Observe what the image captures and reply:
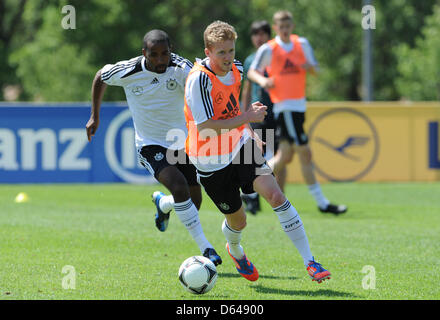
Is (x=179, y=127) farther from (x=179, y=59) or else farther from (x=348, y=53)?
(x=348, y=53)

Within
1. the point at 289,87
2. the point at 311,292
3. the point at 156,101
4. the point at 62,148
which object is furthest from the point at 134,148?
the point at 311,292

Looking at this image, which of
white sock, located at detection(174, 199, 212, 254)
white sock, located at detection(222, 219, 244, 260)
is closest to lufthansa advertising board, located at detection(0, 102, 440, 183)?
white sock, located at detection(174, 199, 212, 254)

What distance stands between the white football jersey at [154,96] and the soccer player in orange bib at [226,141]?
1044 millimetres

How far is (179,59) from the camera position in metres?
7.42

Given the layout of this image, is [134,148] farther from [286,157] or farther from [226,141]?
[226,141]

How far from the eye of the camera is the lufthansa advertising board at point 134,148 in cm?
1581

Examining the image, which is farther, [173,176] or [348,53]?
[348,53]

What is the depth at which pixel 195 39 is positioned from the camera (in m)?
42.3

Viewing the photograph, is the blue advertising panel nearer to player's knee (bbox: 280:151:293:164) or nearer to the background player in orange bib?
player's knee (bbox: 280:151:293:164)

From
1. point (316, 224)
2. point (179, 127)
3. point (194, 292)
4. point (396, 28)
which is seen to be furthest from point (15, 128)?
point (396, 28)

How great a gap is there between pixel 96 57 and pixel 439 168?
83.6ft

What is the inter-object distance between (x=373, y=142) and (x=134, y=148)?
4994 mm

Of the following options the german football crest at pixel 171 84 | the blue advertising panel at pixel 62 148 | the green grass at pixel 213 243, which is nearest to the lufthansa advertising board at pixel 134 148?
the blue advertising panel at pixel 62 148

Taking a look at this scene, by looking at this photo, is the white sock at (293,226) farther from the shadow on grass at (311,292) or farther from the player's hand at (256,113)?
the player's hand at (256,113)
